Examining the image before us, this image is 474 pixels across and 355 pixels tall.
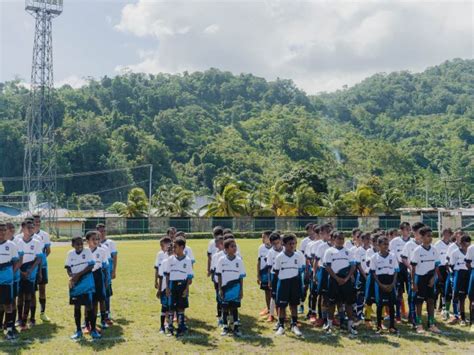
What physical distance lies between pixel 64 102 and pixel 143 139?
22387 millimetres

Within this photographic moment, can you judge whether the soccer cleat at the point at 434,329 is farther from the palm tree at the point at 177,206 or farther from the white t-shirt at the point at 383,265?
the palm tree at the point at 177,206

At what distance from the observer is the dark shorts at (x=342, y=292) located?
410 inches

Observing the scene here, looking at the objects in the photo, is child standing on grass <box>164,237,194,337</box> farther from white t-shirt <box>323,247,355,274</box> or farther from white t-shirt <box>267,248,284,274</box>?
white t-shirt <box>323,247,355,274</box>

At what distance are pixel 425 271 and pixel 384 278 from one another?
2.96 ft

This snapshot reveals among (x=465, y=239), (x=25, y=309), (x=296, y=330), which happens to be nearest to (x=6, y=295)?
(x=25, y=309)

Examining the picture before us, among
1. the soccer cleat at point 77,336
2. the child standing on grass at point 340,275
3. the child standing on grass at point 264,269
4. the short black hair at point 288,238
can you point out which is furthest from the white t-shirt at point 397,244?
the soccer cleat at point 77,336

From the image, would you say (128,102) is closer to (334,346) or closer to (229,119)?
(229,119)

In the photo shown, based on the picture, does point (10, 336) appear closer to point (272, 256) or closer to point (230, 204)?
point (272, 256)

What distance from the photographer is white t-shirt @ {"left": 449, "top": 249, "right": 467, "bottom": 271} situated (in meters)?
11.5

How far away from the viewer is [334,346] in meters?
9.60

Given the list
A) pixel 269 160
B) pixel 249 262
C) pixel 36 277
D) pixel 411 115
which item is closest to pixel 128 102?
pixel 269 160

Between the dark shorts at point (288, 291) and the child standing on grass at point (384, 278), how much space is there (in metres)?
1.52

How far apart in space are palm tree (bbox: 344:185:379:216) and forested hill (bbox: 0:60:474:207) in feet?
40.7

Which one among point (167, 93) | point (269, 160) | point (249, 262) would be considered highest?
point (167, 93)
